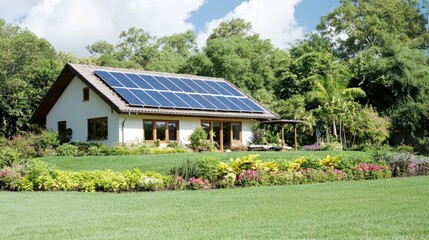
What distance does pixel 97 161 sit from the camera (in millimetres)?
22484

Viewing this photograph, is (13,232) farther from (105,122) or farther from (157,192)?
(105,122)

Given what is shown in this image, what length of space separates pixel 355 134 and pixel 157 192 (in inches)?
781

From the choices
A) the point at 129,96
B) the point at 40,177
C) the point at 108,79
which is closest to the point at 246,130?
the point at 129,96

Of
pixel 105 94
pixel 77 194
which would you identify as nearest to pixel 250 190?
pixel 77 194

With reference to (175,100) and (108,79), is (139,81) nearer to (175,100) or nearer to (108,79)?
(108,79)

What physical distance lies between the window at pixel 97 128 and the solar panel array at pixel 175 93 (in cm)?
211

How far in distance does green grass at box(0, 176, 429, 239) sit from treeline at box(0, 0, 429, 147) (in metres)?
19.4

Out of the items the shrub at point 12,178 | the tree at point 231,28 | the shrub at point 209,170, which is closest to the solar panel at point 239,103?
the shrub at point 209,170

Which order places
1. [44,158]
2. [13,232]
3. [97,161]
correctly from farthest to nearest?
[44,158], [97,161], [13,232]

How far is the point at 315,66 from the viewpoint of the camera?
39.5 metres

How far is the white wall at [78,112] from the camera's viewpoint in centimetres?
2877

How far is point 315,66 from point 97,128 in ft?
56.1

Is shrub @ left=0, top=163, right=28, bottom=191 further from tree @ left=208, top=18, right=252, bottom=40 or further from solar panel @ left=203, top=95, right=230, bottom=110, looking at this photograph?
tree @ left=208, top=18, right=252, bottom=40

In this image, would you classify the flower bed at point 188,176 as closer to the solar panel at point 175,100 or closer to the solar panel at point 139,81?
the solar panel at point 175,100
